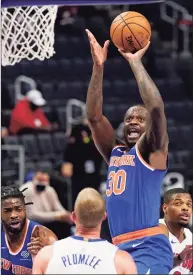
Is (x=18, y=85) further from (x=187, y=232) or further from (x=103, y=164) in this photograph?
(x=187, y=232)

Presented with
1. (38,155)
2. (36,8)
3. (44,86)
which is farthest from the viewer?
(44,86)

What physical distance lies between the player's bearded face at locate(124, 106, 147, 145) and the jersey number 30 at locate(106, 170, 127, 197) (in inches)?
10.1

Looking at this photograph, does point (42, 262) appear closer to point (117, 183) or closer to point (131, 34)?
point (117, 183)

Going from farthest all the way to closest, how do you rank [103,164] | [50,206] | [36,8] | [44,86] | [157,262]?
[44,86] → [103,164] → [50,206] → [36,8] → [157,262]

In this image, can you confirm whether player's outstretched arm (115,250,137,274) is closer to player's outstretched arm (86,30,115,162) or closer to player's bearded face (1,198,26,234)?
player's outstretched arm (86,30,115,162)

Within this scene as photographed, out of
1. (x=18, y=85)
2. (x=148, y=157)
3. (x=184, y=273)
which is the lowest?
(x=184, y=273)

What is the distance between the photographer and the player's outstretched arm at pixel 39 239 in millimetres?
6889

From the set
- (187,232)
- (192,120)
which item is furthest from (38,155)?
(187,232)

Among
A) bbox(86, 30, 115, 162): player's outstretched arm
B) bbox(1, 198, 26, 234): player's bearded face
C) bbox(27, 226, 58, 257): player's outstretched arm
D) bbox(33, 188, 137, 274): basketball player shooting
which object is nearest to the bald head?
bbox(33, 188, 137, 274): basketball player shooting

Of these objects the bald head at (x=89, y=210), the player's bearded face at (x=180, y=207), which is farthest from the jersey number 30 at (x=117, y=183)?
the player's bearded face at (x=180, y=207)

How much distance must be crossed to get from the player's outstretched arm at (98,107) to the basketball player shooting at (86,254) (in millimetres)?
1240

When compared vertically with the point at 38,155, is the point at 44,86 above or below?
above

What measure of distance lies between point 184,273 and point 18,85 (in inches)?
318

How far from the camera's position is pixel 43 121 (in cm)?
1384
